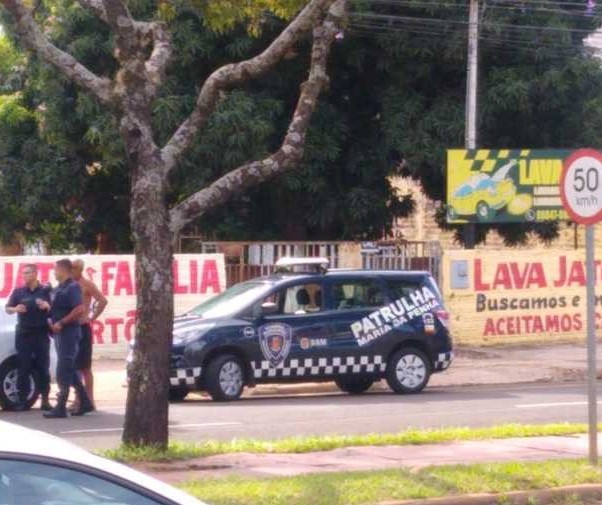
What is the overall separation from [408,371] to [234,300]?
2653 mm

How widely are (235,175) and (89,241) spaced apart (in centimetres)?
1995

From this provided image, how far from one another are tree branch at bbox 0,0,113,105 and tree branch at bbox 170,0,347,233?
1099 millimetres

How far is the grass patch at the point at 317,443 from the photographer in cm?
1134

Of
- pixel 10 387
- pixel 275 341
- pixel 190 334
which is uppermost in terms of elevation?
pixel 190 334

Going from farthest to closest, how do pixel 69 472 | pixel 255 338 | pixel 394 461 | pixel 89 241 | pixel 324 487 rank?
pixel 89 241 < pixel 255 338 < pixel 394 461 < pixel 324 487 < pixel 69 472

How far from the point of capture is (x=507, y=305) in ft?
87.4

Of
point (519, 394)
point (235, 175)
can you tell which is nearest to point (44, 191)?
point (519, 394)

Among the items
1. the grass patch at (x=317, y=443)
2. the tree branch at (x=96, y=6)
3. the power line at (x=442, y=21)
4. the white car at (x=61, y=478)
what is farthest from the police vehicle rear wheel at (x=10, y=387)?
the white car at (x=61, y=478)

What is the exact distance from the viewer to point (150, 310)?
11195 millimetres

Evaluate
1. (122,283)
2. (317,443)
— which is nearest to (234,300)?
(122,283)

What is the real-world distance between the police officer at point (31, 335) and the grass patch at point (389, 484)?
20.2 feet

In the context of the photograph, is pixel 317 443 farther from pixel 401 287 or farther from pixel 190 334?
pixel 401 287

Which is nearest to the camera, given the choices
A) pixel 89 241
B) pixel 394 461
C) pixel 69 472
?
pixel 69 472

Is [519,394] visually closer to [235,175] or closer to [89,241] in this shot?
[235,175]
